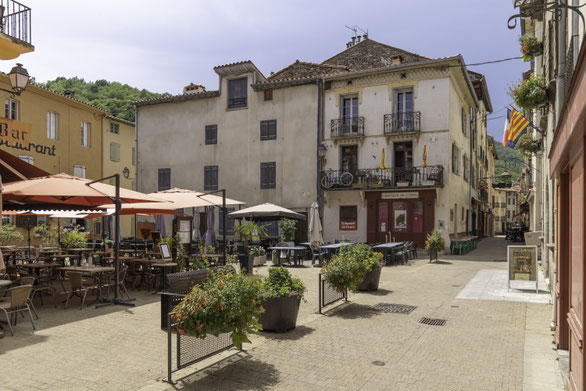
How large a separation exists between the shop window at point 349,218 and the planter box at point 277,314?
17342 millimetres

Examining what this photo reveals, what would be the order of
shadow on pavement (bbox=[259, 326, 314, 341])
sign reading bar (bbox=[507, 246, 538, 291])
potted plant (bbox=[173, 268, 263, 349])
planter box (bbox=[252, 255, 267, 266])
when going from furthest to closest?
planter box (bbox=[252, 255, 267, 266]) → sign reading bar (bbox=[507, 246, 538, 291]) → shadow on pavement (bbox=[259, 326, 314, 341]) → potted plant (bbox=[173, 268, 263, 349])

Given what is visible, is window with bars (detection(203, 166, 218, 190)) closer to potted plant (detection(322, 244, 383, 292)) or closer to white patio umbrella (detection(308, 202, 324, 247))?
white patio umbrella (detection(308, 202, 324, 247))

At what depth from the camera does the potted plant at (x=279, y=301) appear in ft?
Result: 21.7

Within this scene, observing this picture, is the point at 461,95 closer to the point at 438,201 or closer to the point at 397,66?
the point at 397,66

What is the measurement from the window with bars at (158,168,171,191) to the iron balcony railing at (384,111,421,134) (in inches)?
546

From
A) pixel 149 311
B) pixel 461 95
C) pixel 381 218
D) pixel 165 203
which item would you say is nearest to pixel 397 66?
pixel 461 95

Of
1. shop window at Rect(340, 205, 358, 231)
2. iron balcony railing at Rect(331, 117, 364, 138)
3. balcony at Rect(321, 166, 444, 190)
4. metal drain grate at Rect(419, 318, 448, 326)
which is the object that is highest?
iron balcony railing at Rect(331, 117, 364, 138)

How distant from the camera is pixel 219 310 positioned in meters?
4.77

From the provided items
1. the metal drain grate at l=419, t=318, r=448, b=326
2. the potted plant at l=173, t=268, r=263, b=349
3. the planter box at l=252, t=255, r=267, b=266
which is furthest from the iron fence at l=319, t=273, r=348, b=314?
the planter box at l=252, t=255, r=267, b=266

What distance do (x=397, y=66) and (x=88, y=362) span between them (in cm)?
2072

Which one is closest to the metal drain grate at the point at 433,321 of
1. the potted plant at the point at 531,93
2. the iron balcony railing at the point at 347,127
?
the potted plant at the point at 531,93

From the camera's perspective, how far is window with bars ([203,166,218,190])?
26.8 meters

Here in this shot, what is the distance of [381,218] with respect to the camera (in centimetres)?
2327

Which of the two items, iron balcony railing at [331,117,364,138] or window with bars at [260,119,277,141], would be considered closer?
iron balcony railing at [331,117,364,138]
